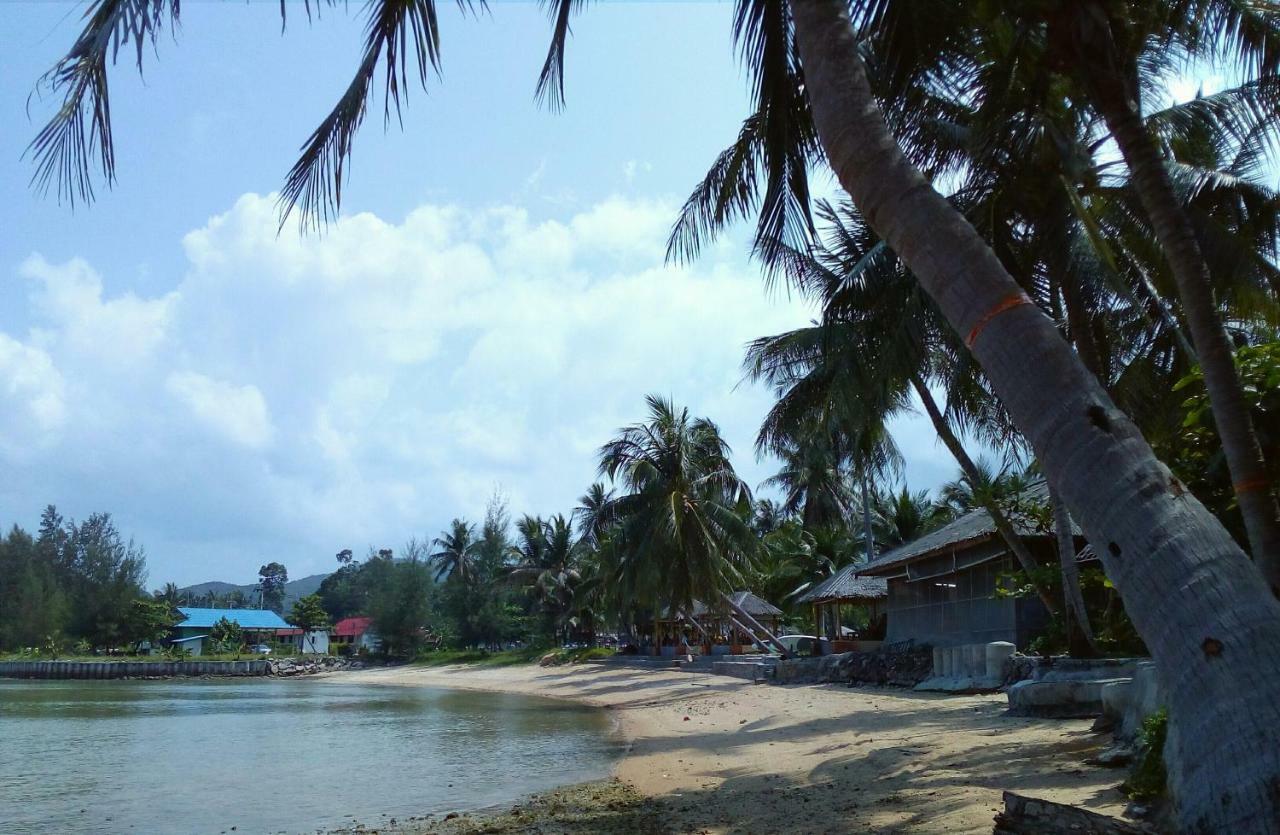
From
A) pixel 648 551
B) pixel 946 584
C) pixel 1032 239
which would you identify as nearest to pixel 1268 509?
pixel 1032 239

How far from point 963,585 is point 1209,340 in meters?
15.6

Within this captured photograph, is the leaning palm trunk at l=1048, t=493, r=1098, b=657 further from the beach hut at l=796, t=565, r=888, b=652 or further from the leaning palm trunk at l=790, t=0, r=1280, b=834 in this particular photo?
the beach hut at l=796, t=565, r=888, b=652

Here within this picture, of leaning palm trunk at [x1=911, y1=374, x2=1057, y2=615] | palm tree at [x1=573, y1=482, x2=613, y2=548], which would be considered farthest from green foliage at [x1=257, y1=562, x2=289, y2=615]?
leaning palm trunk at [x1=911, y1=374, x2=1057, y2=615]

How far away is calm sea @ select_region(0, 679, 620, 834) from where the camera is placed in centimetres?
1039

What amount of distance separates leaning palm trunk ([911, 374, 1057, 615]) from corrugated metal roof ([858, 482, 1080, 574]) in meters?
0.46

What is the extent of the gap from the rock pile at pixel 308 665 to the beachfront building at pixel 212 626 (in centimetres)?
1024

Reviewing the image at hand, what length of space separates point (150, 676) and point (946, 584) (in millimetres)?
56946

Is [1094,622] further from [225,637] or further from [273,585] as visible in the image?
[273,585]

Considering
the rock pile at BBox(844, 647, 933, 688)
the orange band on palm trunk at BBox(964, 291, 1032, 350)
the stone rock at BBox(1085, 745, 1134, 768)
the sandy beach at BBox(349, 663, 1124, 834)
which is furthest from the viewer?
the rock pile at BBox(844, 647, 933, 688)

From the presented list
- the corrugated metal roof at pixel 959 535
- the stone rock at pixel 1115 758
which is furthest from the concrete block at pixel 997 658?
the stone rock at pixel 1115 758

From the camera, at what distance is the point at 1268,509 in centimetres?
504

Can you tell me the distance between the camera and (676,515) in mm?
30266

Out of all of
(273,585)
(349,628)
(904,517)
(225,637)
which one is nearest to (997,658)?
(904,517)

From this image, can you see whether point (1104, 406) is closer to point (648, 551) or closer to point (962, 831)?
point (962, 831)
